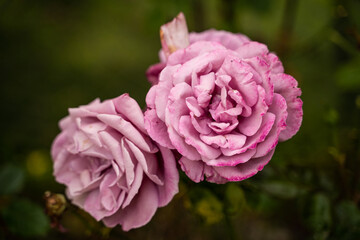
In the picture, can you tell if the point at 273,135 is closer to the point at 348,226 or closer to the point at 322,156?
the point at 348,226

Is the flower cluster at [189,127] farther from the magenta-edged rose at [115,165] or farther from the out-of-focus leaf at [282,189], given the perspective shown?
the out-of-focus leaf at [282,189]

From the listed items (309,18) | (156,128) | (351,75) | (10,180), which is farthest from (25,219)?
(309,18)

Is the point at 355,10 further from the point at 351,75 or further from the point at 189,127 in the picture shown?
the point at 189,127

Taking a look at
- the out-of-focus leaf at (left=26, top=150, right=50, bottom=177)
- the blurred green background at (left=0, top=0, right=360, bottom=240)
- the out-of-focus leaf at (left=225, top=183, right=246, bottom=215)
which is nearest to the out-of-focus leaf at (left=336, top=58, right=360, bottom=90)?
the blurred green background at (left=0, top=0, right=360, bottom=240)

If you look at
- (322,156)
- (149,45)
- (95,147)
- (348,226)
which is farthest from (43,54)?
(348,226)

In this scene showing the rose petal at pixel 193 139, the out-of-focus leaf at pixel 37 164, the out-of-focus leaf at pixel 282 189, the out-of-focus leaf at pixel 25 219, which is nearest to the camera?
the rose petal at pixel 193 139

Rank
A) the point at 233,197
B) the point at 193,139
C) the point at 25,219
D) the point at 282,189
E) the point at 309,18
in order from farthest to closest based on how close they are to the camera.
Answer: the point at 309,18 → the point at 25,219 → the point at 282,189 → the point at 233,197 → the point at 193,139

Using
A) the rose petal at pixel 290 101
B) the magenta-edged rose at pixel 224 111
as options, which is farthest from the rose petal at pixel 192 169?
the rose petal at pixel 290 101
